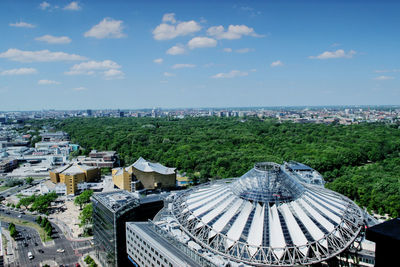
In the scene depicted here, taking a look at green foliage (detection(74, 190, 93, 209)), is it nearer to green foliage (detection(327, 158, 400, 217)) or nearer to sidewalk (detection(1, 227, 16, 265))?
sidewalk (detection(1, 227, 16, 265))

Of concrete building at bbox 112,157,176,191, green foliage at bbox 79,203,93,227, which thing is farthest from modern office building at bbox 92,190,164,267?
concrete building at bbox 112,157,176,191

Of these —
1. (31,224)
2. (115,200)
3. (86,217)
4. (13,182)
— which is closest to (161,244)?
(115,200)

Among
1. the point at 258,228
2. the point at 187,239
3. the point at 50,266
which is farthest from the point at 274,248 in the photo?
the point at 50,266

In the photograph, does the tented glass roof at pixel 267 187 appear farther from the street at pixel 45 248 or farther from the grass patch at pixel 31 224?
the grass patch at pixel 31 224

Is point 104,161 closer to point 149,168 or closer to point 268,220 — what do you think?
point 149,168

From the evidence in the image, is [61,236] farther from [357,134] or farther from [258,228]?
[357,134]

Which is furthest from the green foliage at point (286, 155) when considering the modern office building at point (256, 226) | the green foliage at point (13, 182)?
the modern office building at point (256, 226)
